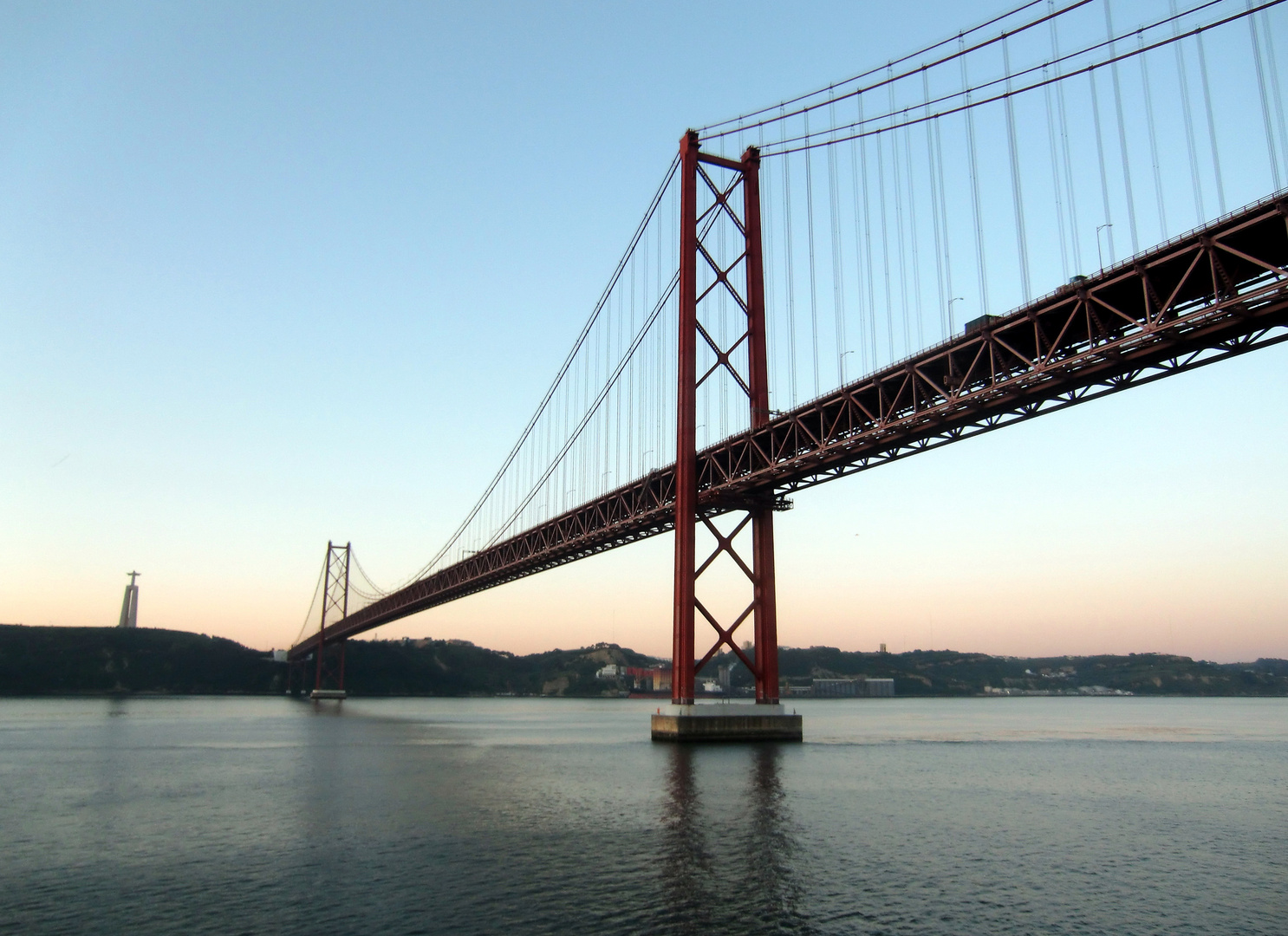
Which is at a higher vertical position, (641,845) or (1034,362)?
(1034,362)

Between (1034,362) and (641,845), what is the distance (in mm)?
15555

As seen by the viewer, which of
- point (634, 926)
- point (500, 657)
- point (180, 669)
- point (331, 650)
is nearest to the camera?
point (634, 926)

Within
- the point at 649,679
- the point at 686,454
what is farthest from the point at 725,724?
the point at 649,679

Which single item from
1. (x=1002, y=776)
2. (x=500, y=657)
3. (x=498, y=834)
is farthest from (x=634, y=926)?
(x=500, y=657)

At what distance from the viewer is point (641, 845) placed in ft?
56.1

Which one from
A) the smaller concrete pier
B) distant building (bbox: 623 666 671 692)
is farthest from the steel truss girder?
distant building (bbox: 623 666 671 692)


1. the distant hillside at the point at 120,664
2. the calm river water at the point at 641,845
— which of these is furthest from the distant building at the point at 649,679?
the calm river water at the point at 641,845

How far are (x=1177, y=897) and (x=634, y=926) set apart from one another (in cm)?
803

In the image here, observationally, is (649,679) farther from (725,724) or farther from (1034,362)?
(1034,362)

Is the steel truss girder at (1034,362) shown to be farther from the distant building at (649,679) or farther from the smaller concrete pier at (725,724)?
the distant building at (649,679)

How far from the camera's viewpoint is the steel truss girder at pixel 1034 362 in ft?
65.0

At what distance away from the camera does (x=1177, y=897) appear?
13656 mm

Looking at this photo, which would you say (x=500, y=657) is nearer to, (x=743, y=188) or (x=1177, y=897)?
(x=743, y=188)

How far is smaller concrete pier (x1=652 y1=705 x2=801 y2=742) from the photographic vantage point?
35.9 m
